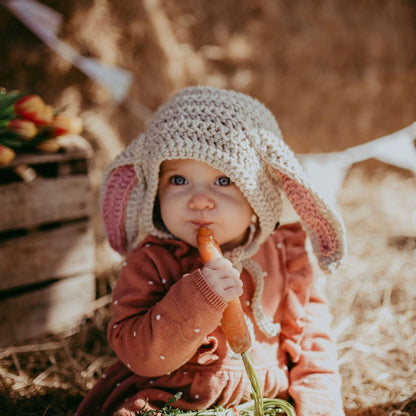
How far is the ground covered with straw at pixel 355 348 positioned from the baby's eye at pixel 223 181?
3.48 feet

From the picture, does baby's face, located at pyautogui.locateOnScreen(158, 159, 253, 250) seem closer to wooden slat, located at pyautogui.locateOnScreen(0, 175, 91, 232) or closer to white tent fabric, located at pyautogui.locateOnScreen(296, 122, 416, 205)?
wooden slat, located at pyautogui.locateOnScreen(0, 175, 91, 232)

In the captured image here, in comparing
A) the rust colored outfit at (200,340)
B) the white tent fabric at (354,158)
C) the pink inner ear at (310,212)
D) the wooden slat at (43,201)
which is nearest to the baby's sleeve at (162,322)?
the rust colored outfit at (200,340)

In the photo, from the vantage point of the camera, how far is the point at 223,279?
4.04ft

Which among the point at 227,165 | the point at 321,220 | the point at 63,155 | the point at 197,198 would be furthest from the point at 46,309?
the point at 321,220

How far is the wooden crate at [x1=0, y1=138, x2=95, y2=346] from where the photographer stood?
190cm

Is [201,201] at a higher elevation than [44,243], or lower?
higher

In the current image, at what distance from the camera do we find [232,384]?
1.39m

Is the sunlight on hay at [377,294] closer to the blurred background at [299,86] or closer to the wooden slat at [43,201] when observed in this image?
the blurred background at [299,86]

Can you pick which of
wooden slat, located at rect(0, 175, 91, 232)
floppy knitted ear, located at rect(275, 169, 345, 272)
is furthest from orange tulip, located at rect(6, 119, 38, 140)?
floppy knitted ear, located at rect(275, 169, 345, 272)

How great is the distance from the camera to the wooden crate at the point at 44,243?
190cm

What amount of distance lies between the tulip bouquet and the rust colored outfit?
75 cm

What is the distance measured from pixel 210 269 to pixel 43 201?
1.05m

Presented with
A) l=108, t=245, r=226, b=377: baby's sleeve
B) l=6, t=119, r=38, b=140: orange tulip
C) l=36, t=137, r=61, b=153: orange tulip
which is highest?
l=6, t=119, r=38, b=140: orange tulip

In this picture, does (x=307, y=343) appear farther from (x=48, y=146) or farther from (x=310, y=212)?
(x=48, y=146)
